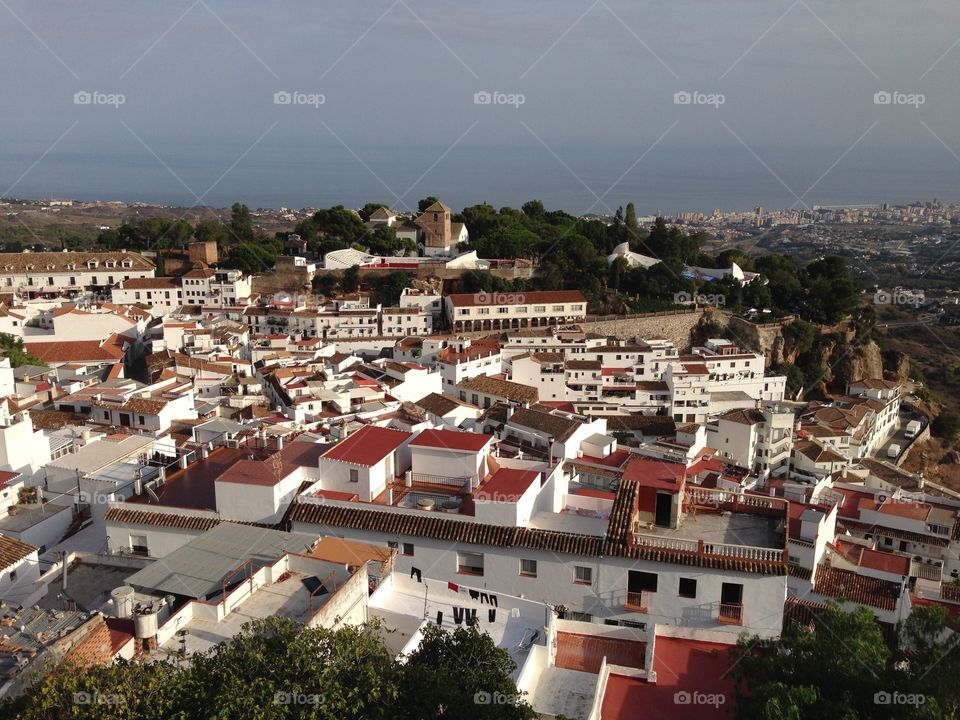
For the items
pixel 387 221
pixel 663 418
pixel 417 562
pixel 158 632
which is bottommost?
pixel 663 418

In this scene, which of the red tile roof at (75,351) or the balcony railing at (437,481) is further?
the red tile roof at (75,351)

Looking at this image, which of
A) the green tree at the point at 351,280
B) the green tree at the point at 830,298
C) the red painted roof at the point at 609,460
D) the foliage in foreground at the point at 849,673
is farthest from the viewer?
the green tree at the point at 830,298

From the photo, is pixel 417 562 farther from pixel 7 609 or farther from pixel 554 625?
pixel 7 609

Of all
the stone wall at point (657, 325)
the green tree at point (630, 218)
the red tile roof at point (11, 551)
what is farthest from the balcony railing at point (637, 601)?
Answer: the green tree at point (630, 218)

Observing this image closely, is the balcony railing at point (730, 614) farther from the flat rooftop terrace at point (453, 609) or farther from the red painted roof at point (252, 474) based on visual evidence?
the red painted roof at point (252, 474)

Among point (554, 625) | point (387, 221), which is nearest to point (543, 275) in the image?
point (387, 221)

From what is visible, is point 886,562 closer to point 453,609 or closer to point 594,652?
point 594,652
